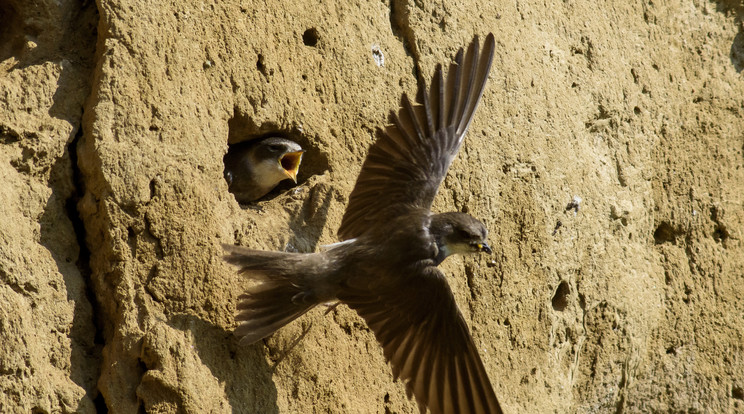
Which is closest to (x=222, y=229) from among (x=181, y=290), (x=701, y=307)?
(x=181, y=290)

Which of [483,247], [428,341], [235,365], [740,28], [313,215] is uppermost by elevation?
[740,28]

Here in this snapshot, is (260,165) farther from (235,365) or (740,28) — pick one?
(740,28)

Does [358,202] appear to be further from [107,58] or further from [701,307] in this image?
[701,307]

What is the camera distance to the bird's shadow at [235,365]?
3.08m

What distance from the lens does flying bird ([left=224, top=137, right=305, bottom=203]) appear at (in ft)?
12.4

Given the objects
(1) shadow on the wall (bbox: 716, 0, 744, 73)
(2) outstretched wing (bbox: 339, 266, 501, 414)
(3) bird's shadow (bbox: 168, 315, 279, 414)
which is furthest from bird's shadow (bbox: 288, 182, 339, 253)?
(1) shadow on the wall (bbox: 716, 0, 744, 73)

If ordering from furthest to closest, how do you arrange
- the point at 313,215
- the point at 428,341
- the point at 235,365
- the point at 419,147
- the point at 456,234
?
the point at 419,147
the point at 313,215
the point at 456,234
the point at 428,341
the point at 235,365

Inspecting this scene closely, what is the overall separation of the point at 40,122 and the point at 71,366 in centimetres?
78

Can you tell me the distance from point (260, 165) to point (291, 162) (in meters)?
0.20

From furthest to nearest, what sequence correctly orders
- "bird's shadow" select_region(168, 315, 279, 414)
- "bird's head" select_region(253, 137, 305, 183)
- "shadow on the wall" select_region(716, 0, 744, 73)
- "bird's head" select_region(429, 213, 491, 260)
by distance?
"shadow on the wall" select_region(716, 0, 744, 73) → "bird's head" select_region(253, 137, 305, 183) → "bird's head" select_region(429, 213, 491, 260) → "bird's shadow" select_region(168, 315, 279, 414)

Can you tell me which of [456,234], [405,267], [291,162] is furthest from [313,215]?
[456,234]

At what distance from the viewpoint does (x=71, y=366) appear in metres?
2.88

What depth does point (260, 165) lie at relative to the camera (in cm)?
396

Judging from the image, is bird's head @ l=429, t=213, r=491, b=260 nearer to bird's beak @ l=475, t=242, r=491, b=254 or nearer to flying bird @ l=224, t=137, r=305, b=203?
bird's beak @ l=475, t=242, r=491, b=254
